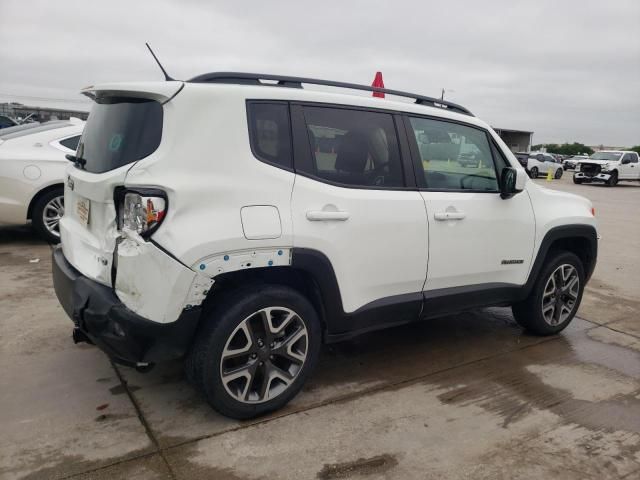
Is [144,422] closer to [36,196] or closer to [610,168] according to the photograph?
[36,196]

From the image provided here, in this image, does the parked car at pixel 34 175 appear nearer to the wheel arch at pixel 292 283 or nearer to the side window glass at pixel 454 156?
the wheel arch at pixel 292 283

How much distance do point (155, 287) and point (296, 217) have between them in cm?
81

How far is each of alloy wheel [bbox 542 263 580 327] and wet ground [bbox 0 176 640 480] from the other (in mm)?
215

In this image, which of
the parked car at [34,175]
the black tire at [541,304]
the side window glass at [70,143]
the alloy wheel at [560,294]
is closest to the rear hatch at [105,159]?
the black tire at [541,304]

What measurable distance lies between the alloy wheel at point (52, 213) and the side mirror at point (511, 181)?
5212 mm

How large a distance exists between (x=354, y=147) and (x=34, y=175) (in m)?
4.77

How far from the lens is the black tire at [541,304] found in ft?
14.1

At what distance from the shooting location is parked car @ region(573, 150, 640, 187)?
25.6m

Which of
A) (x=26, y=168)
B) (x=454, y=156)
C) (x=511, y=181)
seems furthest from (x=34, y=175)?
(x=511, y=181)

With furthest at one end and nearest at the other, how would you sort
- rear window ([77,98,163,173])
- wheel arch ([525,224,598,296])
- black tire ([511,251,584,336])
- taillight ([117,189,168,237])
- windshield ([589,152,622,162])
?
1. windshield ([589,152,622,162])
2. black tire ([511,251,584,336])
3. wheel arch ([525,224,598,296])
4. rear window ([77,98,163,173])
5. taillight ([117,189,168,237])

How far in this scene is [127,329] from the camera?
2.54 metres

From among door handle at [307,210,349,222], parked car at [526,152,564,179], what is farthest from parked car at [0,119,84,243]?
parked car at [526,152,564,179]

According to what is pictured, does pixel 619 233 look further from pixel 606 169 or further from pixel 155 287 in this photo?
pixel 606 169

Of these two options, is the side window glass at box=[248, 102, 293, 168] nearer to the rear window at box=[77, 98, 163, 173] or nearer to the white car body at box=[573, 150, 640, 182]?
the rear window at box=[77, 98, 163, 173]
